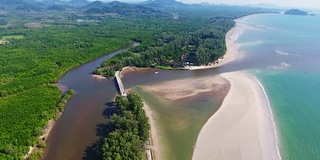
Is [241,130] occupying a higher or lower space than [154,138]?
higher

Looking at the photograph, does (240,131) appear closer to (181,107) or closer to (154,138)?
(181,107)

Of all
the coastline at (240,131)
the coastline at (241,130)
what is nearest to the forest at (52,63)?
the coastline at (240,131)

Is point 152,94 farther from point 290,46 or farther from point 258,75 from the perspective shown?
point 290,46

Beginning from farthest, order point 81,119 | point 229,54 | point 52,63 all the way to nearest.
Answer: point 229,54 < point 52,63 < point 81,119

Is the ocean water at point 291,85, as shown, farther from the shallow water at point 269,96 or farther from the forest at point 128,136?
the forest at point 128,136

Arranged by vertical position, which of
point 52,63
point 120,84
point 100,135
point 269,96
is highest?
point 269,96

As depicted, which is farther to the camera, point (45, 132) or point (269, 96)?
point (269, 96)

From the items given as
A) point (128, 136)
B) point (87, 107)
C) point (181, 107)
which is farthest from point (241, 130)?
point (87, 107)
